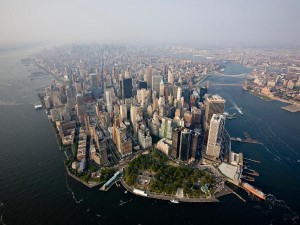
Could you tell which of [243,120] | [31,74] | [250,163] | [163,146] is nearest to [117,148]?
[163,146]

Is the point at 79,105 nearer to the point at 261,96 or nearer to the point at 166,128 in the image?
the point at 166,128

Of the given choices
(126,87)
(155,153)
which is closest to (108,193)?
(155,153)

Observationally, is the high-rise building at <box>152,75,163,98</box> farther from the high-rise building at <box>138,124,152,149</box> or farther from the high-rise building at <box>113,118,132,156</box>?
the high-rise building at <box>113,118,132,156</box>

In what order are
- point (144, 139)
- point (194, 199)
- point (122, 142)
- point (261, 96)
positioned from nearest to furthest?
point (194, 199), point (122, 142), point (144, 139), point (261, 96)

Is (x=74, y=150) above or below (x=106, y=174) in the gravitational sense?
above

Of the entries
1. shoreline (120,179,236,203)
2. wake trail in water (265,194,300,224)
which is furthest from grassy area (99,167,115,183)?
wake trail in water (265,194,300,224)

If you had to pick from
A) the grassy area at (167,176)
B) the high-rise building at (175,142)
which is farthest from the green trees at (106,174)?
the high-rise building at (175,142)
